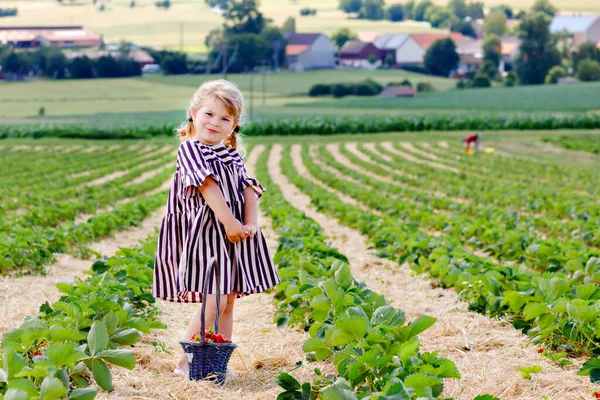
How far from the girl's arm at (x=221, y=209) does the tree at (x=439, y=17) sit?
156700 millimetres

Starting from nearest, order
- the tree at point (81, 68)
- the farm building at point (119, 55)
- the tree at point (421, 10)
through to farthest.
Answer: the tree at point (81, 68) → the farm building at point (119, 55) → the tree at point (421, 10)

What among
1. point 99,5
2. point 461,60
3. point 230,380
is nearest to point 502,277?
point 230,380

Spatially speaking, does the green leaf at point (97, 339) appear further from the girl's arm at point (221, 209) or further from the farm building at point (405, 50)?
the farm building at point (405, 50)

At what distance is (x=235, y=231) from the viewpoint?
210 inches

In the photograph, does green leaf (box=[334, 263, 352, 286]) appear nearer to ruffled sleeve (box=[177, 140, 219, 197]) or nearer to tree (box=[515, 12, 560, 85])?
ruffled sleeve (box=[177, 140, 219, 197])

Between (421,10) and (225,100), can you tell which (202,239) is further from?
(421,10)

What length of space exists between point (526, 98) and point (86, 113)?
35.0 metres

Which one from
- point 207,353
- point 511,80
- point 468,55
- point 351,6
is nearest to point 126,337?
point 207,353

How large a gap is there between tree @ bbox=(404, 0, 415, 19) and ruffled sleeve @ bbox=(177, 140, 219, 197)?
548 ft

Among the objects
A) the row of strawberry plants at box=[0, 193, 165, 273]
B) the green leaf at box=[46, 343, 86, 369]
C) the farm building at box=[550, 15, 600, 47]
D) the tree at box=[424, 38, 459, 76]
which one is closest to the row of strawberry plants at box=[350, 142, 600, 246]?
the row of strawberry plants at box=[0, 193, 165, 273]

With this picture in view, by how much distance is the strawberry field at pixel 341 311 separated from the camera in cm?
438

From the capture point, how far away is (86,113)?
74688mm

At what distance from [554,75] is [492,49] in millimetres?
20617

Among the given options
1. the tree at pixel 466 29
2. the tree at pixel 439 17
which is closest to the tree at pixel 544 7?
the tree at pixel 466 29
